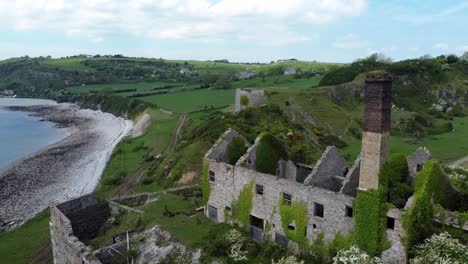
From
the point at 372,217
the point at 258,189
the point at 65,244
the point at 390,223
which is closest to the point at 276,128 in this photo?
the point at 258,189

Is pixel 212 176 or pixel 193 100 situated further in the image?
pixel 193 100

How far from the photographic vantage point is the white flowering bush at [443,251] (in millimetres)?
21062

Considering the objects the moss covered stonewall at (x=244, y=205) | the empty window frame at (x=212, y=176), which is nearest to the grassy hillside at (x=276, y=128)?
the moss covered stonewall at (x=244, y=205)

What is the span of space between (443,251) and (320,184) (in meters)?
10.7

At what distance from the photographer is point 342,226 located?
87.5 feet

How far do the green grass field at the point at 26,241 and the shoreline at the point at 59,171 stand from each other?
2.96 metres

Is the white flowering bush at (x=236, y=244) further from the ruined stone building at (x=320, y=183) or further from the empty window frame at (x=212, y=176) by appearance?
the empty window frame at (x=212, y=176)

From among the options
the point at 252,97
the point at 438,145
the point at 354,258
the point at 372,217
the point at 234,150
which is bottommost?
the point at 438,145

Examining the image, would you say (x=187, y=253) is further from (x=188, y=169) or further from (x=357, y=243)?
(x=188, y=169)

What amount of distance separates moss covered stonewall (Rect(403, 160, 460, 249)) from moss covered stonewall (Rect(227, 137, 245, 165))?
17.5m

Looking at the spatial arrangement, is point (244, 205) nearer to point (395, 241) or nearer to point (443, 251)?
point (395, 241)

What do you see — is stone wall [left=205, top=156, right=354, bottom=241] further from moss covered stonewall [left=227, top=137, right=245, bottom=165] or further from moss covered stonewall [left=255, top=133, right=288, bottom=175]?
moss covered stonewall [left=227, top=137, right=245, bottom=165]

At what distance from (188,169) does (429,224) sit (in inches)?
1426

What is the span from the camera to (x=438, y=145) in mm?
71125
